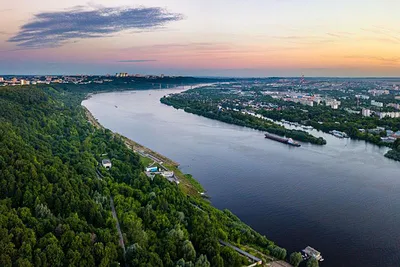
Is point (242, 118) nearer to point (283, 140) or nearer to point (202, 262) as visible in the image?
point (283, 140)

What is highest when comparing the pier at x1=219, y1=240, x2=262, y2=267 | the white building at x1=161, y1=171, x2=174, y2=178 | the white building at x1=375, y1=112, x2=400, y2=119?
the white building at x1=375, y1=112, x2=400, y2=119

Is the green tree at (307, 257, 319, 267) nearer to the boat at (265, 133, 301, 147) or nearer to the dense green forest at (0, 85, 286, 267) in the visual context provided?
the dense green forest at (0, 85, 286, 267)

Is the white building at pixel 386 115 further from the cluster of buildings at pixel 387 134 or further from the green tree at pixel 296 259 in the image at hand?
the green tree at pixel 296 259

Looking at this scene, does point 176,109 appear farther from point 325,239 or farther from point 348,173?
point 325,239

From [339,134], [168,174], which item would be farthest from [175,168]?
[339,134]

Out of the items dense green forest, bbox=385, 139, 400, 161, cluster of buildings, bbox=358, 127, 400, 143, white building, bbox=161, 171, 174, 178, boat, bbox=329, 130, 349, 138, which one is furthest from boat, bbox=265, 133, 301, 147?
white building, bbox=161, 171, 174, 178

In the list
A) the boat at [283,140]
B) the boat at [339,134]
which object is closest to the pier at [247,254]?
the boat at [283,140]
